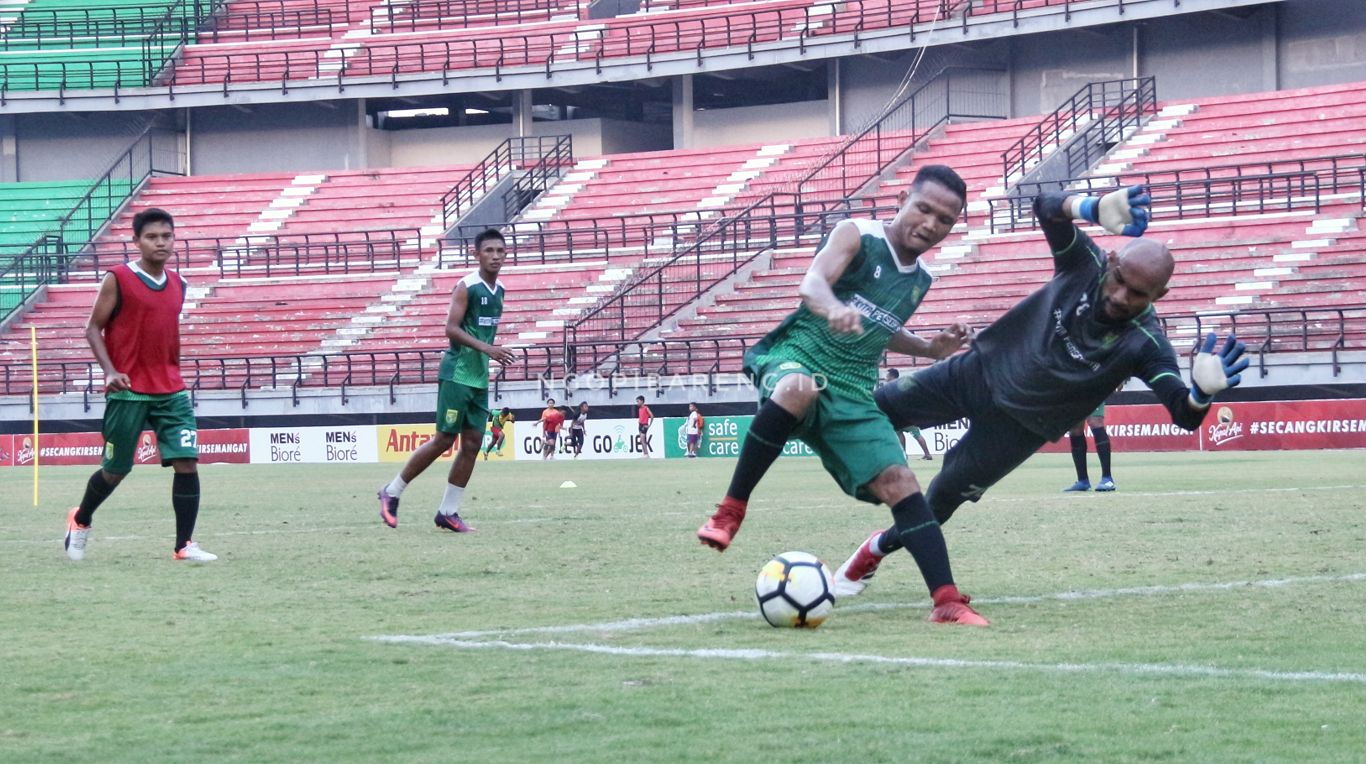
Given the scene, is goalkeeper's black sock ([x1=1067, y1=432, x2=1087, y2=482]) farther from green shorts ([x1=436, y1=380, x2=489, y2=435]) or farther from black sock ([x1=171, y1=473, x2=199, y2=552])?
black sock ([x1=171, y1=473, x2=199, y2=552])

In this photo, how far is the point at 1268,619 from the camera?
7.20 meters

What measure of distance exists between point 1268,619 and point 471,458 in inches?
294

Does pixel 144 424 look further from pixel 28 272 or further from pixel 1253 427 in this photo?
pixel 28 272

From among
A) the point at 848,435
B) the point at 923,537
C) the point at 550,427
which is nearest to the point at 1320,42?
the point at 550,427

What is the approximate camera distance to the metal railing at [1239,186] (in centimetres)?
3719

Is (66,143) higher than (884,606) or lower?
higher

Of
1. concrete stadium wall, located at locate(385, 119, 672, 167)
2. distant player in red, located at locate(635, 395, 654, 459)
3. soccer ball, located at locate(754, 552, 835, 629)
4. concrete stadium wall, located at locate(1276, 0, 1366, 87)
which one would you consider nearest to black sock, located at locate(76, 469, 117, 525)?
soccer ball, located at locate(754, 552, 835, 629)

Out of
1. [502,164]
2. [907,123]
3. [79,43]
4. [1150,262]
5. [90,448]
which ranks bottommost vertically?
[90,448]

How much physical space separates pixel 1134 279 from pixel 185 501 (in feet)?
19.7

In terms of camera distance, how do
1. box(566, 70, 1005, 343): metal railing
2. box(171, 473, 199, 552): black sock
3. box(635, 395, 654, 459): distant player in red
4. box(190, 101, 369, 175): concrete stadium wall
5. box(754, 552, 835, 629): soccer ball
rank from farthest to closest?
1. box(190, 101, 369, 175): concrete stadium wall
2. box(566, 70, 1005, 343): metal railing
3. box(635, 395, 654, 459): distant player in red
4. box(171, 473, 199, 552): black sock
5. box(754, 552, 835, 629): soccer ball

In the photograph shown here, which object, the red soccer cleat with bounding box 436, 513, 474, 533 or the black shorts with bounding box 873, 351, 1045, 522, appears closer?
the black shorts with bounding box 873, 351, 1045, 522

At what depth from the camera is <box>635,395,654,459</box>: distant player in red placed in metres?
37.6

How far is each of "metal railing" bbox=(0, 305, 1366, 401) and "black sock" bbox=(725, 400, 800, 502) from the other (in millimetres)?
27222

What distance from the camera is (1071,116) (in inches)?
1731
